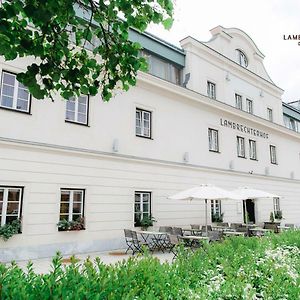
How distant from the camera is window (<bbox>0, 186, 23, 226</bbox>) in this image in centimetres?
914

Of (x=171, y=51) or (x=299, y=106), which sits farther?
(x=299, y=106)

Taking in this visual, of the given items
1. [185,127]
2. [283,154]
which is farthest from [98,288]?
[283,154]

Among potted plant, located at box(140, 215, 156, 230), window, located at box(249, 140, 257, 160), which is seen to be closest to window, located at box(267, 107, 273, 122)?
window, located at box(249, 140, 257, 160)

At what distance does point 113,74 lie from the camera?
4.33m

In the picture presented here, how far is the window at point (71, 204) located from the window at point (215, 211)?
24.0ft

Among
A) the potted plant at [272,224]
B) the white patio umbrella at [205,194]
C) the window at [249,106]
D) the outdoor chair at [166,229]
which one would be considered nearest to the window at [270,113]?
the window at [249,106]

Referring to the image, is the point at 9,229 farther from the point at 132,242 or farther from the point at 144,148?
the point at 144,148

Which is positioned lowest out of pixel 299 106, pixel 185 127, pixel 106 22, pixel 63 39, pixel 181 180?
pixel 181 180

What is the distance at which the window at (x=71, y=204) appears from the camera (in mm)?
10447

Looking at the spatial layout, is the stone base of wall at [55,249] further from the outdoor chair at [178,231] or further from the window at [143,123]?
the window at [143,123]

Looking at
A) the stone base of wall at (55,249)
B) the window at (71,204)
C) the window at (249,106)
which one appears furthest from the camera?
the window at (249,106)

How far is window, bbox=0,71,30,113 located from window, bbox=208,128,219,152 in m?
9.60

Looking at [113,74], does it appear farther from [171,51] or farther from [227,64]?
[227,64]

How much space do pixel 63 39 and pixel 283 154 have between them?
21.1 metres
